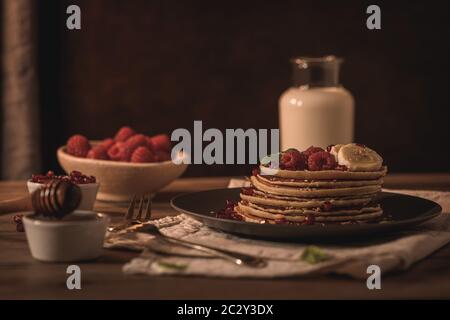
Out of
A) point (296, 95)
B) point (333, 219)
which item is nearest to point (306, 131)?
point (296, 95)

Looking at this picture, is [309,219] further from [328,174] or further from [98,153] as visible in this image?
[98,153]

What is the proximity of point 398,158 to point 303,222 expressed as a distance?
250 cm

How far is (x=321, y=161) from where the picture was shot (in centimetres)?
145

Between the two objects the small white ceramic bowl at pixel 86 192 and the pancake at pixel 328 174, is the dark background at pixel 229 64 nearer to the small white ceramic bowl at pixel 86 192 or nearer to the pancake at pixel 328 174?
the small white ceramic bowl at pixel 86 192

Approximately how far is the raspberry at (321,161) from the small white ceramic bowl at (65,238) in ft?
1.26

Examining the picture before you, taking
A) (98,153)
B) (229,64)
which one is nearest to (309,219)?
(98,153)

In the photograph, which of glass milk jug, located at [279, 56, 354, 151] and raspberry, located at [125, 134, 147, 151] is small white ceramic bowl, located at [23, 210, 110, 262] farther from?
glass milk jug, located at [279, 56, 354, 151]

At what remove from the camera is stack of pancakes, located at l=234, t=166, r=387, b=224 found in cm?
141

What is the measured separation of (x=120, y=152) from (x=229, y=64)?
1742mm

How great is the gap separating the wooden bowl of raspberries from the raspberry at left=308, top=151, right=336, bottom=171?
54 centimetres

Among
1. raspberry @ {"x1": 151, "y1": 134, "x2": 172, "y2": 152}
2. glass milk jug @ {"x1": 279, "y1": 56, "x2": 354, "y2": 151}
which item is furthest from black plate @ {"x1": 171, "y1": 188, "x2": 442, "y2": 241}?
glass milk jug @ {"x1": 279, "y1": 56, "x2": 354, "y2": 151}

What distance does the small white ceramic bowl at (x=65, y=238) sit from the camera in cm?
125

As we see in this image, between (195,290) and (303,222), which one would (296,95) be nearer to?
(303,222)

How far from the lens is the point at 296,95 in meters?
2.52
